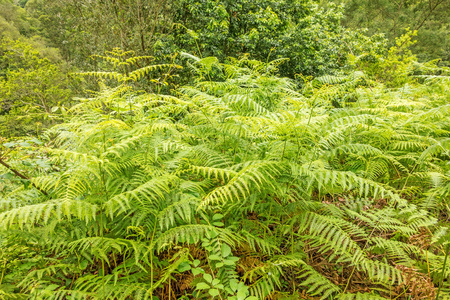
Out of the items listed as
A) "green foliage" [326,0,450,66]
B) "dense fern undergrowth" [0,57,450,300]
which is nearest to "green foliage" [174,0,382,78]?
"dense fern undergrowth" [0,57,450,300]

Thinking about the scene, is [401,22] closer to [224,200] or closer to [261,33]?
[261,33]

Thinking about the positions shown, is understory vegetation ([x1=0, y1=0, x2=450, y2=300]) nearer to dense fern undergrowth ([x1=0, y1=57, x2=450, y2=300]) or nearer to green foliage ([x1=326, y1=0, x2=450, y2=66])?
dense fern undergrowth ([x1=0, y1=57, x2=450, y2=300])

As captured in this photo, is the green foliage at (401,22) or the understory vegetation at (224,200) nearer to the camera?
the understory vegetation at (224,200)

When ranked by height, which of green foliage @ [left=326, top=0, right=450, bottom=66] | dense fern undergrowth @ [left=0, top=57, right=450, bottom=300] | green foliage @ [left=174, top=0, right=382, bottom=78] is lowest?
dense fern undergrowth @ [left=0, top=57, right=450, bottom=300]

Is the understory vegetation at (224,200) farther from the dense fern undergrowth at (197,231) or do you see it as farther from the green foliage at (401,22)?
the green foliage at (401,22)

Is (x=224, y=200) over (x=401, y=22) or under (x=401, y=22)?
under

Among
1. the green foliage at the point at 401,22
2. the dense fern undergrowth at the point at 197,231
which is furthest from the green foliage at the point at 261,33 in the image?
the green foliage at the point at 401,22

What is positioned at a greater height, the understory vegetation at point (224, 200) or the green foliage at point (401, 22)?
the green foliage at point (401, 22)

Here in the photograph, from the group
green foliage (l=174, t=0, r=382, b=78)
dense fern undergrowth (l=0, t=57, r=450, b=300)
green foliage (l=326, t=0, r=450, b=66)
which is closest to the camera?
dense fern undergrowth (l=0, t=57, r=450, b=300)

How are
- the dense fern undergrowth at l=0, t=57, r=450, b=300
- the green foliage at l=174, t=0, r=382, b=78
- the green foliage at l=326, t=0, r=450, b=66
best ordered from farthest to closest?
the green foliage at l=326, t=0, r=450, b=66 → the green foliage at l=174, t=0, r=382, b=78 → the dense fern undergrowth at l=0, t=57, r=450, b=300

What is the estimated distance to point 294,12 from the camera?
9336 mm

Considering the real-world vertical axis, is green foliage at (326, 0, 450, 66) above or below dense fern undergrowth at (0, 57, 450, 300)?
above

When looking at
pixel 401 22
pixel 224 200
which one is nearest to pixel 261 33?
pixel 224 200

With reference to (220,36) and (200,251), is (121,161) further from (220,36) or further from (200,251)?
(220,36)
